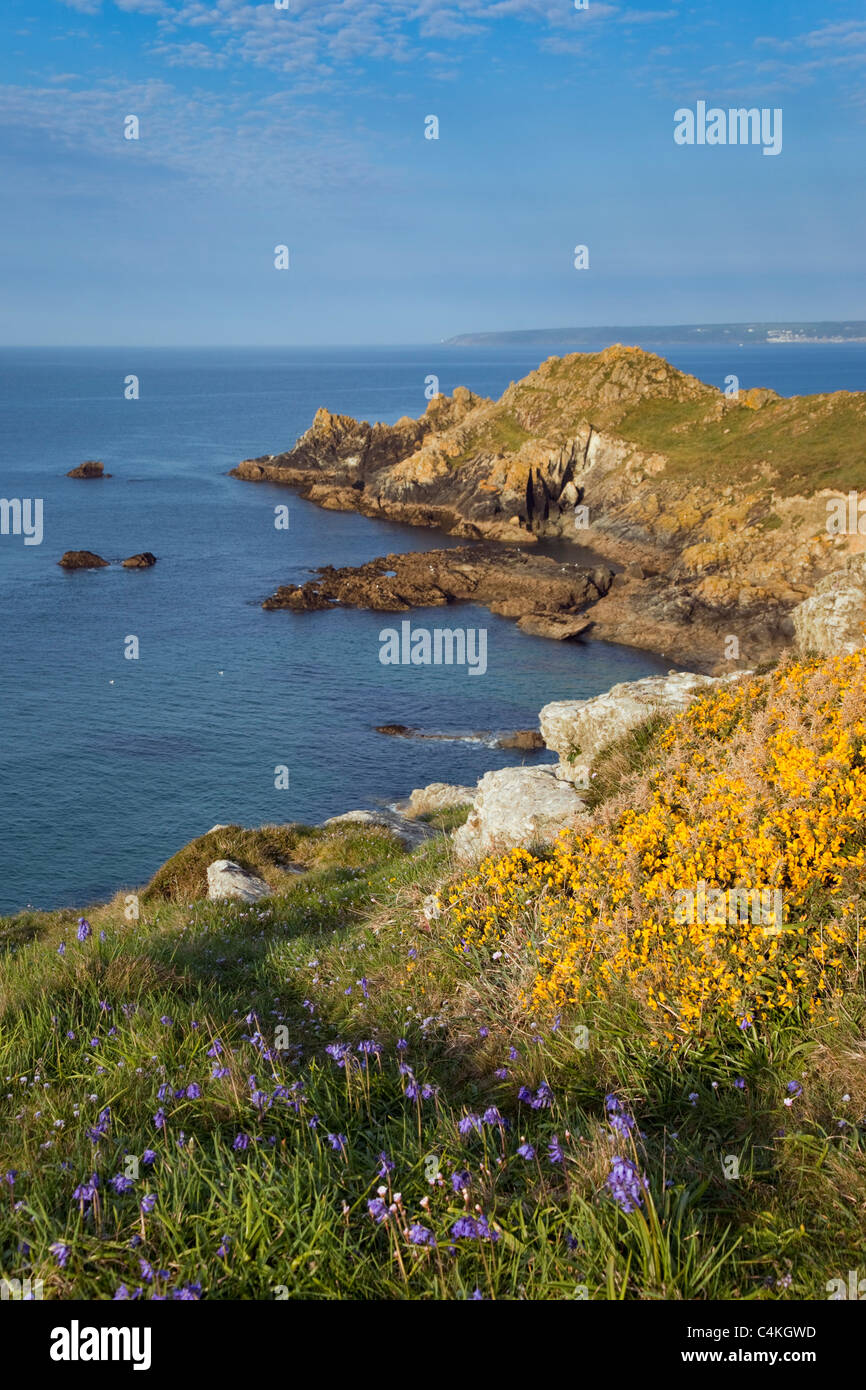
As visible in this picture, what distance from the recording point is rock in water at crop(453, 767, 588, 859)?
1011cm

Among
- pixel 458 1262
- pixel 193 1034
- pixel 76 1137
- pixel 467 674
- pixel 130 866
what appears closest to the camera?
pixel 458 1262

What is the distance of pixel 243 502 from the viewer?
10662 cm

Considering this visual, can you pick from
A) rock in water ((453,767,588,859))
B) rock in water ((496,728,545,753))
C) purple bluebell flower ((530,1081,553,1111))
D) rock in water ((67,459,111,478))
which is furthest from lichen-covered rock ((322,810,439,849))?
rock in water ((67,459,111,478))

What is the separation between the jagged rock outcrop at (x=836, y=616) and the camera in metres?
13.7

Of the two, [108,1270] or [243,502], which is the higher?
[243,502]

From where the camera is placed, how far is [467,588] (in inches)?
2948

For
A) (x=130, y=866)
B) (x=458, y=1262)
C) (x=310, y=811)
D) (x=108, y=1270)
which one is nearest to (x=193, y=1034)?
(x=108, y=1270)

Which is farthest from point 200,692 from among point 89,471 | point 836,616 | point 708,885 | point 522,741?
point 89,471

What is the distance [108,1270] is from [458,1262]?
1443mm

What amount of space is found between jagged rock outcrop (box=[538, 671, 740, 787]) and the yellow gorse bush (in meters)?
3.44

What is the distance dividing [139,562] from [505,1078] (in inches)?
3167

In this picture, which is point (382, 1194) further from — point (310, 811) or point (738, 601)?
point (738, 601)

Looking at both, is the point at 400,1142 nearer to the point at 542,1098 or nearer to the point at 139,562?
the point at 542,1098

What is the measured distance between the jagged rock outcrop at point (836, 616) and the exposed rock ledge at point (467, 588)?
Answer: 49906mm
